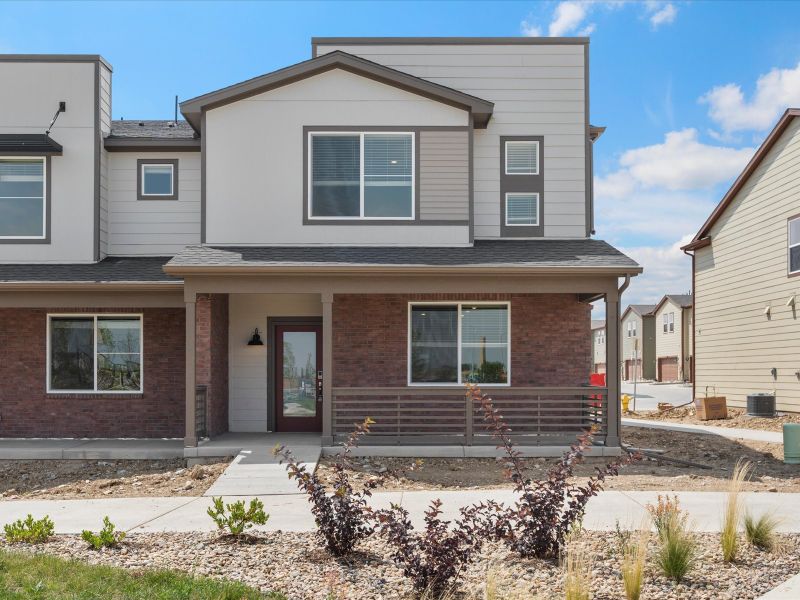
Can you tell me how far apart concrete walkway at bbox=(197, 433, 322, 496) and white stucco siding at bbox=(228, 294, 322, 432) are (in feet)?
1.43

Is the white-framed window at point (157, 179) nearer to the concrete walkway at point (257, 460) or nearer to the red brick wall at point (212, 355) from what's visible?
the red brick wall at point (212, 355)

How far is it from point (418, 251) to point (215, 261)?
343cm

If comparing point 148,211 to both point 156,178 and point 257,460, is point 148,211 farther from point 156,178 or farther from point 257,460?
point 257,460

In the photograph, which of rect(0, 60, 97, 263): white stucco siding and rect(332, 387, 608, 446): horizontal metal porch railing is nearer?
rect(332, 387, 608, 446): horizontal metal porch railing

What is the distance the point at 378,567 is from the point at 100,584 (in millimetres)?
2140

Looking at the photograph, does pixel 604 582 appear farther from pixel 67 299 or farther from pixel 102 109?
pixel 102 109

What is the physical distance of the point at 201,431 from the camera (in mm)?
13172

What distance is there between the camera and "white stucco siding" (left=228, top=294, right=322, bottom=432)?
47.5ft

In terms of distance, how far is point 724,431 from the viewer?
16.6m

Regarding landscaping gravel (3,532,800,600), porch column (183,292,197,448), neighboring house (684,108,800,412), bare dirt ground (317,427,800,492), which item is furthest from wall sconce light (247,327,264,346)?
neighboring house (684,108,800,412)

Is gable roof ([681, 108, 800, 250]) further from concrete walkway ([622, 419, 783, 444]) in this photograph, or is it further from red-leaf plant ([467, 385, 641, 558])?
red-leaf plant ([467, 385, 641, 558])

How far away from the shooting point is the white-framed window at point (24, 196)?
1441 cm

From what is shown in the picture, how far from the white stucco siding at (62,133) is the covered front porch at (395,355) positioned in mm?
3096

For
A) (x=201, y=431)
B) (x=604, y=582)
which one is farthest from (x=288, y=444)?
(x=604, y=582)
